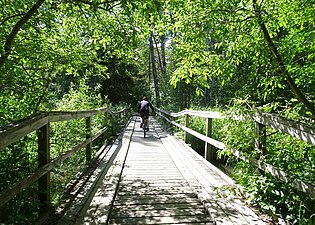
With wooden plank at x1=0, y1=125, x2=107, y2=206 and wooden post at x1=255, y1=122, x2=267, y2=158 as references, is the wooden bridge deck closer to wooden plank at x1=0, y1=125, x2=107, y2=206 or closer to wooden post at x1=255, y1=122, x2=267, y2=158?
wooden plank at x1=0, y1=125, x2=107, y2=206

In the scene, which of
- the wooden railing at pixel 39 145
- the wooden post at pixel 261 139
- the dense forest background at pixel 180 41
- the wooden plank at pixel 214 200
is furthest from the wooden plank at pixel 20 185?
the wooden post at pixel 261 139

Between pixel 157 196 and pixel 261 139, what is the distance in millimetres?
1600

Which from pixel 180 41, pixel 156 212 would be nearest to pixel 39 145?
pixel 156 212

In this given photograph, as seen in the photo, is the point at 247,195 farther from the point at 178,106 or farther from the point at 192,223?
the point at 178,106

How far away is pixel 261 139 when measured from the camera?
312 centimetres

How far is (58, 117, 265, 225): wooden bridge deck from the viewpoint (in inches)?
111

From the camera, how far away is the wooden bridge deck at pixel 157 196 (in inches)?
111

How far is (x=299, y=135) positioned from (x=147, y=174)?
3.06 m

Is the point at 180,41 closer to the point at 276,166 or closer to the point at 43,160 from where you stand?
the point at 276,166

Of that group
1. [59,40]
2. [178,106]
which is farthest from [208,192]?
[178,106]

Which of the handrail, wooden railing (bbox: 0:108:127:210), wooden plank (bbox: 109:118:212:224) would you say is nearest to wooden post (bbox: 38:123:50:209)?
wooden railing (bbox: 0:108:127:210)

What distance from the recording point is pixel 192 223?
2.72 m

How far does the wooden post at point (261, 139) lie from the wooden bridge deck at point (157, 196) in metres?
0.70

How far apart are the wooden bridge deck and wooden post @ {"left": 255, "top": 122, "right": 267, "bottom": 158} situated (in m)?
0.70
